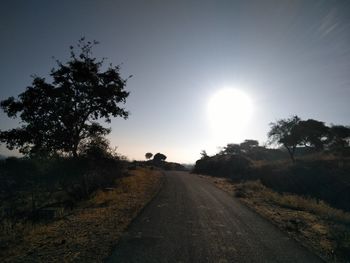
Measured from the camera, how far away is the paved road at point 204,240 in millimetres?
7363

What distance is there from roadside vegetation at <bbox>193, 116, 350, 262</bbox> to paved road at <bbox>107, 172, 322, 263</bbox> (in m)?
1.23

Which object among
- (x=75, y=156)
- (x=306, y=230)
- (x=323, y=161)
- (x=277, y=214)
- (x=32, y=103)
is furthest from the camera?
(x=323, y=161)

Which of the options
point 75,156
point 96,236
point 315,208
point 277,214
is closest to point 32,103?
point 75,156

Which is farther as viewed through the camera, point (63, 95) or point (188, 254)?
point (63, 95)

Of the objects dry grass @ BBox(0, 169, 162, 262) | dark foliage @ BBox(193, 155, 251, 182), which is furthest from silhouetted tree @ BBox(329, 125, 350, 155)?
dry grass @ BBox(0, 169, 162, 262)

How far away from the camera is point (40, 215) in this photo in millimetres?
12352

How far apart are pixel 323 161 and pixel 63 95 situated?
39.1 meters

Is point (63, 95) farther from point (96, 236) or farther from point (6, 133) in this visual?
point (96, 236)

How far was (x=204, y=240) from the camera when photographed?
347 inches

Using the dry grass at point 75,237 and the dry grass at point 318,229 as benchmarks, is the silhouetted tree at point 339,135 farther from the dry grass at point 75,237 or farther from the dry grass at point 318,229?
the dry grass at point 75,237

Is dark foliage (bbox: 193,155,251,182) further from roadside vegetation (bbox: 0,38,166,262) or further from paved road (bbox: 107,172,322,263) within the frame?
paved road (bbox: 107,172,322,263)

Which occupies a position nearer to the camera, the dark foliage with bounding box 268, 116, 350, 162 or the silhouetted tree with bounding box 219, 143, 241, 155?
the dark foliage with bounding box 268, 116, 350, 162

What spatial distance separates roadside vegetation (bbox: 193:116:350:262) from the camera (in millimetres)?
11000

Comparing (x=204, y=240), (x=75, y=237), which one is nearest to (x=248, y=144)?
(x=204, y=240)
